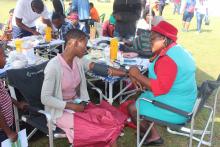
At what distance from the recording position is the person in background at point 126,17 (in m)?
5.94

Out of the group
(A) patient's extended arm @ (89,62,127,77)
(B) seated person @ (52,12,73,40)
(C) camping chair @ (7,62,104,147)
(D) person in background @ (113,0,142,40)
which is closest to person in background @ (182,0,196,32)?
(D) person in background @ (113,0,142,40)

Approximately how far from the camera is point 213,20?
1602cm

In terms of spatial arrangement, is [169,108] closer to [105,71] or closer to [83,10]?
[105,71]

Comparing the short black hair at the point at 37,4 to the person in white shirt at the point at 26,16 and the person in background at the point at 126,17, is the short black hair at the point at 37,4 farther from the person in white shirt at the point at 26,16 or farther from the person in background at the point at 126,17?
the person in background at the point at 126,17

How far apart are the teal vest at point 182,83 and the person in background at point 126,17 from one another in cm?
298

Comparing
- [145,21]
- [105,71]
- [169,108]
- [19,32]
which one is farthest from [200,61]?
[169,108]

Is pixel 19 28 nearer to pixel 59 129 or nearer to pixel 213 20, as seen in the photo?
pixel 59 129

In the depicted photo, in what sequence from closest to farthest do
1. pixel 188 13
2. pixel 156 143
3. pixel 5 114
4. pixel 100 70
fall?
pixel 5 114 → pixel 100 70 → pixel 156 143 → pixel 188 13

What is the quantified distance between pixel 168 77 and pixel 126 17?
3.47 meters

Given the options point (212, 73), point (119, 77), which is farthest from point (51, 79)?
point (212, 73)

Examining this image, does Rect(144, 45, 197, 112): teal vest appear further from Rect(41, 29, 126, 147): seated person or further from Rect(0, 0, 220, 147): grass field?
Rect(0, 0, 220, 147): grass field

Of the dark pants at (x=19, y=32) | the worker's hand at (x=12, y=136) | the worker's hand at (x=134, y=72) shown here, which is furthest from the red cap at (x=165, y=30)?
the dark pants at (x=19, y=32)

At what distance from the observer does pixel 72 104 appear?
2.94 m

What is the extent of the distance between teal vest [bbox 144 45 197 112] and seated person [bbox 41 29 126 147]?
56cm
